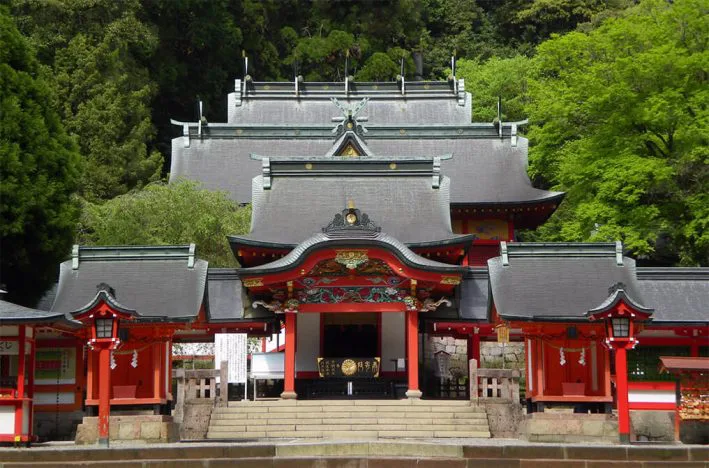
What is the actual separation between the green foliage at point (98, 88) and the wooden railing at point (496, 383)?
23.5 metres

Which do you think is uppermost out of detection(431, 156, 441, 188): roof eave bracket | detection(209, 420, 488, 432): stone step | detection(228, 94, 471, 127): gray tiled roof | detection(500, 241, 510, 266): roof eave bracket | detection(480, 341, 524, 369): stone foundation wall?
detection(228, 94, 471, 127): gray tiled roof

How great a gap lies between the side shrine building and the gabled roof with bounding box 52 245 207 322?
42 mm

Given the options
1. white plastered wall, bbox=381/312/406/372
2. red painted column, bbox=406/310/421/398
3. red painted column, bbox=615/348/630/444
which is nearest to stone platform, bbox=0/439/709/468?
red painted column, bbox=615/348/630/444

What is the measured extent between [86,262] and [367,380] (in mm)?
7721

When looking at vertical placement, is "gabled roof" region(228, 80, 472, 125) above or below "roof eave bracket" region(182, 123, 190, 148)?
above

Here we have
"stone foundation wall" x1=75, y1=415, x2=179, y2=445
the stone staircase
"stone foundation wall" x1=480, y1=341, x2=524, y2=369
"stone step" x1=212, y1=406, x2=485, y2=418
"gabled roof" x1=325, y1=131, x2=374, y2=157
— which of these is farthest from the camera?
"stone foundation wall" x1=480, y1=341, x2=524, y2=369

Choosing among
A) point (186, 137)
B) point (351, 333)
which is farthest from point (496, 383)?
point (186, 137)

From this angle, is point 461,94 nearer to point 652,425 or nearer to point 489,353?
point 489,353

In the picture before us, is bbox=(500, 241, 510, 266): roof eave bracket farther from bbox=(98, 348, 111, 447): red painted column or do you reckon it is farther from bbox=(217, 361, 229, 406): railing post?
bbox=(98, 348, 111, 447): red painted column

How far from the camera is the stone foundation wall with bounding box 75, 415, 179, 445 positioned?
23672mm

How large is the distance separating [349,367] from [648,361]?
24.8ft

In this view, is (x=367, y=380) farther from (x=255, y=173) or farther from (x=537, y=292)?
(x=255, y=173)

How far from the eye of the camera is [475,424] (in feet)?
81.7

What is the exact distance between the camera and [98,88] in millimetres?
46562
